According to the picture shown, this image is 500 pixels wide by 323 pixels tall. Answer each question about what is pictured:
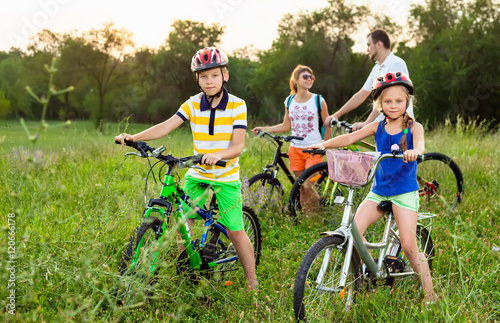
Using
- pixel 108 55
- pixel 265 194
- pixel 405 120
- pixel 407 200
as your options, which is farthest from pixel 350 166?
pixel 108 55

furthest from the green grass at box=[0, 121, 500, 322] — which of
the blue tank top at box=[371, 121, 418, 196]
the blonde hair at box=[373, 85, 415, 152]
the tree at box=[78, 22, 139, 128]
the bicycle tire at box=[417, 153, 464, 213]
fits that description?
the tree at box=[78, 22, 139, 128]

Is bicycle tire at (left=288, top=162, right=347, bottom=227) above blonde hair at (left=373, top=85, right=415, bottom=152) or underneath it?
underneath

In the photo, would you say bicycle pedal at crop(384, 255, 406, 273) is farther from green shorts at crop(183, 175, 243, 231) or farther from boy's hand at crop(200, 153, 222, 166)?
boy's hand at crop(200, 153, 222, 166)

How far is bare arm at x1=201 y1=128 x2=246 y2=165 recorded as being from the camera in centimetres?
303

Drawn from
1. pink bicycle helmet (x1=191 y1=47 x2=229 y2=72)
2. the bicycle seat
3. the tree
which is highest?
the tree

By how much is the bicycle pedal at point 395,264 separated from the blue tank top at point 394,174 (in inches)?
21.4

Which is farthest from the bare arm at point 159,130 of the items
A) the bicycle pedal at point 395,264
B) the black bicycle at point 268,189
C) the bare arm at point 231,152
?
the black bicycle at point 268,189

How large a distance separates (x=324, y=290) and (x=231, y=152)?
1.16 m

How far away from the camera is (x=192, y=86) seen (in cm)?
3056

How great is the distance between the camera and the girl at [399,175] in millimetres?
3553

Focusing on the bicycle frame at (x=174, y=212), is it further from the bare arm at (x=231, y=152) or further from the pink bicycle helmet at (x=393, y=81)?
the pink bicycle helmet at (x=393, y=81)


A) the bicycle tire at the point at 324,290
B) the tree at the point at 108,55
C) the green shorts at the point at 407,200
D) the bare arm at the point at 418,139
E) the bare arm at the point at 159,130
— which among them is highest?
the tree at the point at 108,55

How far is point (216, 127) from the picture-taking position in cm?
367

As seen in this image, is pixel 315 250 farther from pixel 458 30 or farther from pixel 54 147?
pixel 458 30
